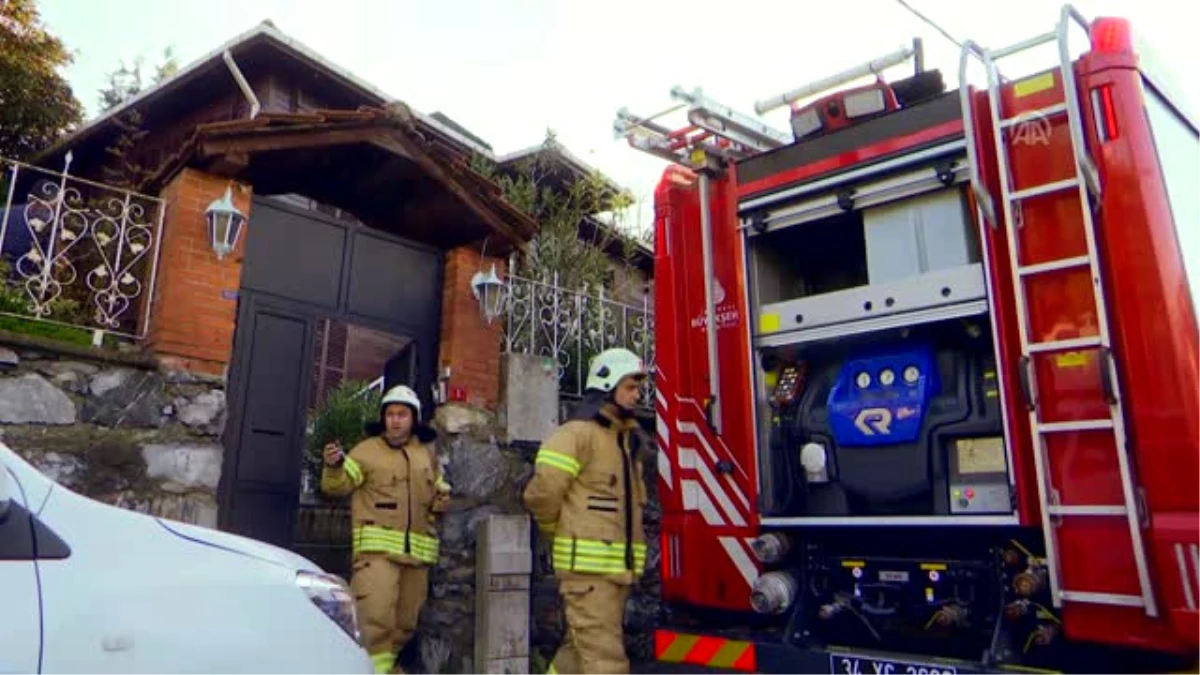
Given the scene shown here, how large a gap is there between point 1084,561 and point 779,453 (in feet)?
4.67

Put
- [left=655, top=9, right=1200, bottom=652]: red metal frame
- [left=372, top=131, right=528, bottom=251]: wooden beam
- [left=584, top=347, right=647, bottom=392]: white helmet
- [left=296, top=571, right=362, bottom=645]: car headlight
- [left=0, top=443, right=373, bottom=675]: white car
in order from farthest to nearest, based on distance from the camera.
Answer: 1. [left=372, top=131, right=528, bottom=251]: wooden beam
2. [left=584, top=347, right=647, bottom=392]: white helmet
3. [left=655, top=9, right=1200, bottom=652]: red metal frame
4. [left=296, top=571, right=362, bottom=645]: car headlight
5. [left=0, top=443, right=373, bottom=675]: white car

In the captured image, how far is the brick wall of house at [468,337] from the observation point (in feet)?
20.1

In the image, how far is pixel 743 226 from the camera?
4312 millimetres

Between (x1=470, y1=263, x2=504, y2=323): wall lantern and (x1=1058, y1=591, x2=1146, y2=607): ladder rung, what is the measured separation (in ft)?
13.9

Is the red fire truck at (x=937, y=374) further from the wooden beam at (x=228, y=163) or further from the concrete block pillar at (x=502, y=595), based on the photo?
the wooden beam at (x=228, y=163)

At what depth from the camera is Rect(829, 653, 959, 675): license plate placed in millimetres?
3152

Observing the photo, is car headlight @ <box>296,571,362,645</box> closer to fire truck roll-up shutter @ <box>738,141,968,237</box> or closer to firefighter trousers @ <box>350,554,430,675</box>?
firefighter trousers @ <box>350,554,430,675</box>

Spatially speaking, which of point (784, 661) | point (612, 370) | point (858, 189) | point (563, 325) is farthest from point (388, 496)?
point (858, 189)

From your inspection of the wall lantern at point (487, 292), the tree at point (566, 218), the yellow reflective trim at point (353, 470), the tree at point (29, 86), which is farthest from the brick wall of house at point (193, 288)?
the tree at point (29, 86)

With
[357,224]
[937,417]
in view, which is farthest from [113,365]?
[937,417]

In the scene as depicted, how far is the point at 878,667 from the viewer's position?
3.29 meters

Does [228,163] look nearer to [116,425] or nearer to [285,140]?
[285,140]

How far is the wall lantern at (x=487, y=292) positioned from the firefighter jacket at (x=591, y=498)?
2.07 metres

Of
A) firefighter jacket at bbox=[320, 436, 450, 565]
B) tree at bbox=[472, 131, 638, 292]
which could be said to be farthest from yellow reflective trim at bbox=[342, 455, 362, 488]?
tree at bbox=[472, 131, 638, 292]
